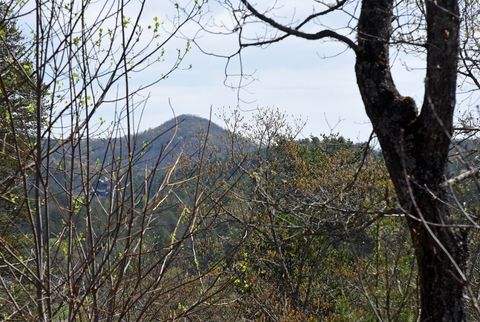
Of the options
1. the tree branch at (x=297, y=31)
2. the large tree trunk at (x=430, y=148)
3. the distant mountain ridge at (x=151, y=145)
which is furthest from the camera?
the tree branch at (x=297, y=31)

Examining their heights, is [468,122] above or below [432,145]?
above

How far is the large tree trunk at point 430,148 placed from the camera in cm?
329

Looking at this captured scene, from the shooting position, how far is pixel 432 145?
338cm

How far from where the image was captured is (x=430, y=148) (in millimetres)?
3385

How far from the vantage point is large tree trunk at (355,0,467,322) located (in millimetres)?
3289

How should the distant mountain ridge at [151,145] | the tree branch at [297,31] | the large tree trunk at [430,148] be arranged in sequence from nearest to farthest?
the distant mountain ridge at [151,145] < the large tree trunk at [430,148] < the tree branch at [297,31]

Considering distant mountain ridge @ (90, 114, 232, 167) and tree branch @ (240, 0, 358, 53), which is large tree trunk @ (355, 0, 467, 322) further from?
distant mountain ridge @ (90, 114, 232, 167)

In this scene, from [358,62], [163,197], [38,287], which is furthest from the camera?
[358,62]

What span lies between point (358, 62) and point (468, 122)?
3.50 m

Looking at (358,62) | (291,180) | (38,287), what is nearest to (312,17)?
(358,62)

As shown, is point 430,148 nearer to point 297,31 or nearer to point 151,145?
point 297,31

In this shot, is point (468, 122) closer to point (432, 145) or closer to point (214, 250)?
point (432, 145)

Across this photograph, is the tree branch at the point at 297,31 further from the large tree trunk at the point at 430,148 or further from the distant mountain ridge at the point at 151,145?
the distant mountain ridge at the point at 151,145

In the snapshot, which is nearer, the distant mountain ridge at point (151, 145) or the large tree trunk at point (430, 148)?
the distant mountain ridge at point (151, 145)
